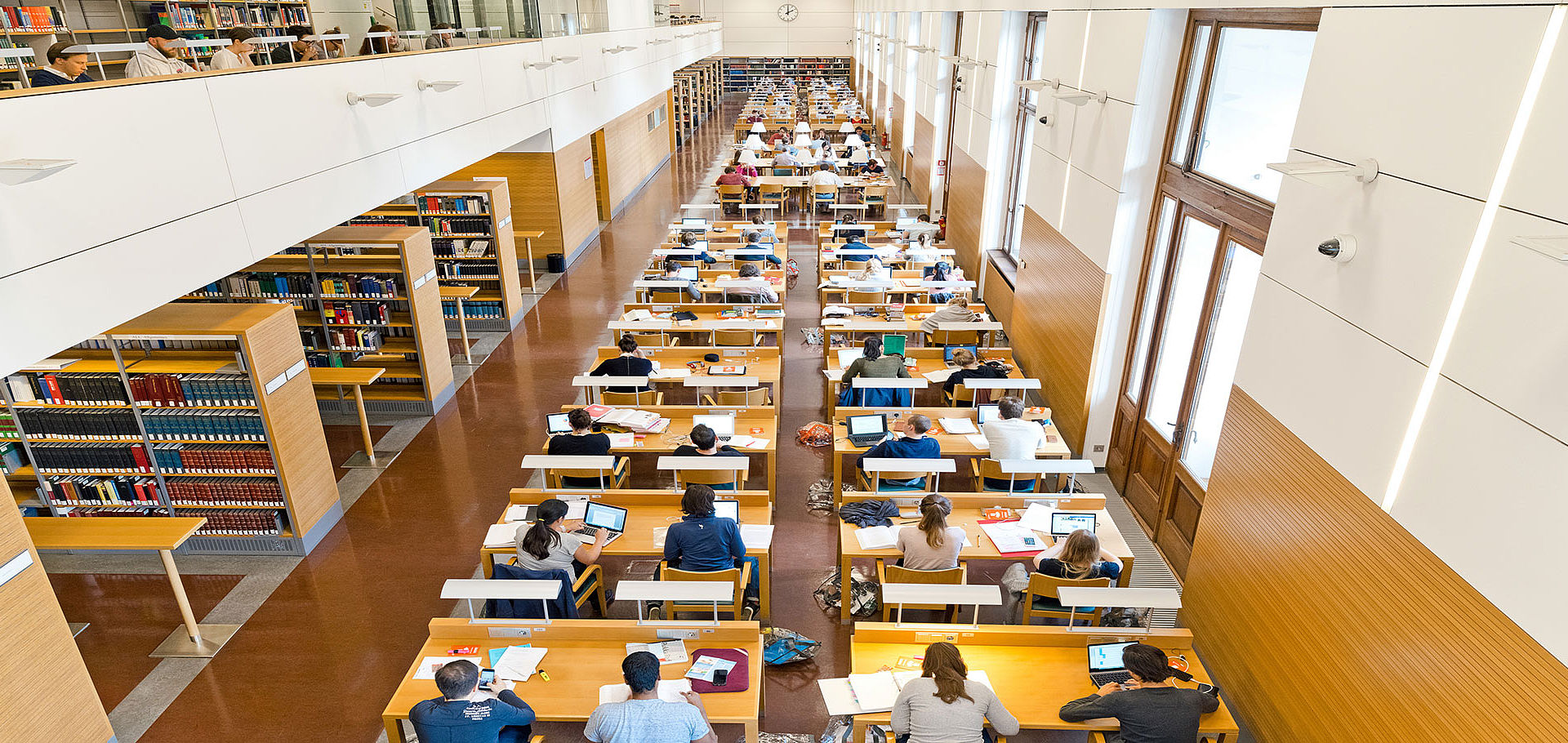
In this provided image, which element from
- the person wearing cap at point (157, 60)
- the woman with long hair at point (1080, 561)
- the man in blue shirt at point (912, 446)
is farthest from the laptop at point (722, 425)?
the person wearing cap at point (157, 60)

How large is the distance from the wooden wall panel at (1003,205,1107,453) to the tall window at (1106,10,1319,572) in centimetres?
46

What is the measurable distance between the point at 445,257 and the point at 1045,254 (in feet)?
25.4

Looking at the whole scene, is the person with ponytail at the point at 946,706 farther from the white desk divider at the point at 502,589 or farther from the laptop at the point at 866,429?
the laptop at the point at 866,429

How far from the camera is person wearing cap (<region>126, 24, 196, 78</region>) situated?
5711 mm

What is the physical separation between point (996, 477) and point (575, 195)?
10.3 metres

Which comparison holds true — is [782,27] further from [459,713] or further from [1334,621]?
[459,713]

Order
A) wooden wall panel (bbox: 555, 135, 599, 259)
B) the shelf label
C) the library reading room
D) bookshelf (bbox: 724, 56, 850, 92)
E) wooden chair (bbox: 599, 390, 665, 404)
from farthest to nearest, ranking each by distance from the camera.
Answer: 1. bookshelf (bbox: 724, 56, 850, 92)
2. wooden wall panel (bbox: 555, 135, 599, 259)
3. wooden chair (bbox: 599, 390, 665, 404)
4. the shelf label
5. the library reading room

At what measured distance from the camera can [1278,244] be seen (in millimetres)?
4441

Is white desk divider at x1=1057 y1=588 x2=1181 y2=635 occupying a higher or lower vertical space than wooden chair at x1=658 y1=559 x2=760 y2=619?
higher

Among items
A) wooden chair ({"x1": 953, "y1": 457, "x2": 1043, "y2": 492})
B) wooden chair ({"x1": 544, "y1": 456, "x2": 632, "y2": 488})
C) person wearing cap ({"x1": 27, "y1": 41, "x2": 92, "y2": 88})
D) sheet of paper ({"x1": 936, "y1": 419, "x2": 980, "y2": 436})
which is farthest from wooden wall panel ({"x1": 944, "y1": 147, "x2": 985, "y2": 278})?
person wearing cap ({"x1": 27, "y1": 41, "x2": 92, "y2": 88})

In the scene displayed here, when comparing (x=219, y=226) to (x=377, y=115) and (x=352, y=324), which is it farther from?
(x=352, y=324)

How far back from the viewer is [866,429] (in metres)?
6.95

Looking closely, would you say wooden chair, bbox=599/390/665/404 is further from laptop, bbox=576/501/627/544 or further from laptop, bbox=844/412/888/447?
laptop, bbox=576/501/627/544

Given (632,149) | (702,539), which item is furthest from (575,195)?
(702,539)
